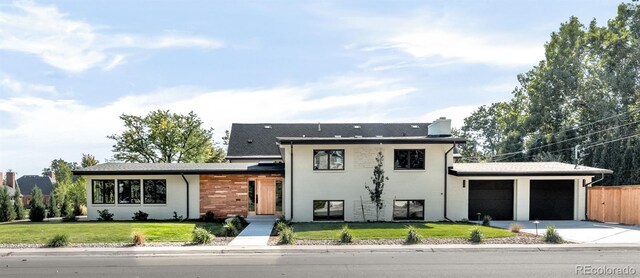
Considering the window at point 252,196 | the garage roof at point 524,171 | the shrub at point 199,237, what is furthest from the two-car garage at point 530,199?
the shrub at point 199,237

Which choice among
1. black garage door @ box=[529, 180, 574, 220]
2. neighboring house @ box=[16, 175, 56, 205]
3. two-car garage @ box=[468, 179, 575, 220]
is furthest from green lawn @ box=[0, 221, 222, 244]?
neighboring house @ box=[16, 175, 56, 205]

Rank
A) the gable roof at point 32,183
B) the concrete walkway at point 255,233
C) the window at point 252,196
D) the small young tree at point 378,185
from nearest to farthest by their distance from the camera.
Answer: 1. the concrete walkway at point 255,233
2. the small young tree at point 378,185
3. the window at point 252,196
4. the gable roof at point 32,183

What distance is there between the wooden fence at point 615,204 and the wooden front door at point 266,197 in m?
16.9

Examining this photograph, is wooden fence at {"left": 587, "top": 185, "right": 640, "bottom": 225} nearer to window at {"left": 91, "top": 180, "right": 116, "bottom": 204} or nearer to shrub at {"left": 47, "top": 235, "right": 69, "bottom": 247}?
shrub at {"left": 47, "top": 235, "right": 69, "bottom": 247}

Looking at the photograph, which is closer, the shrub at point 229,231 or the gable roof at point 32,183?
the shrub at point 229,231

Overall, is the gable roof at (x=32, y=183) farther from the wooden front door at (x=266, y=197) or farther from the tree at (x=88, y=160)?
the wooden front door at (x=266, y=197)

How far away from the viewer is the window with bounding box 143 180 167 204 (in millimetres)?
23703

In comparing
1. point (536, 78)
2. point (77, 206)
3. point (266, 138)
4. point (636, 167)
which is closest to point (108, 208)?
point (77, 206)

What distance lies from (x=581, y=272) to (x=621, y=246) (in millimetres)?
5218

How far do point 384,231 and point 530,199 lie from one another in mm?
9968

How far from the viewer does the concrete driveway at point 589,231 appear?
1619cm

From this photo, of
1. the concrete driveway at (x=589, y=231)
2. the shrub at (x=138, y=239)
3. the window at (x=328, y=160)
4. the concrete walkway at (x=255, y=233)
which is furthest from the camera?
the window at (x=328, y=160)

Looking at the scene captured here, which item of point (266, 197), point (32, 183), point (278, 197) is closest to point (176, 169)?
point (266, 197)

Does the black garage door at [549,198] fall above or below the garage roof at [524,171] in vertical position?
below
